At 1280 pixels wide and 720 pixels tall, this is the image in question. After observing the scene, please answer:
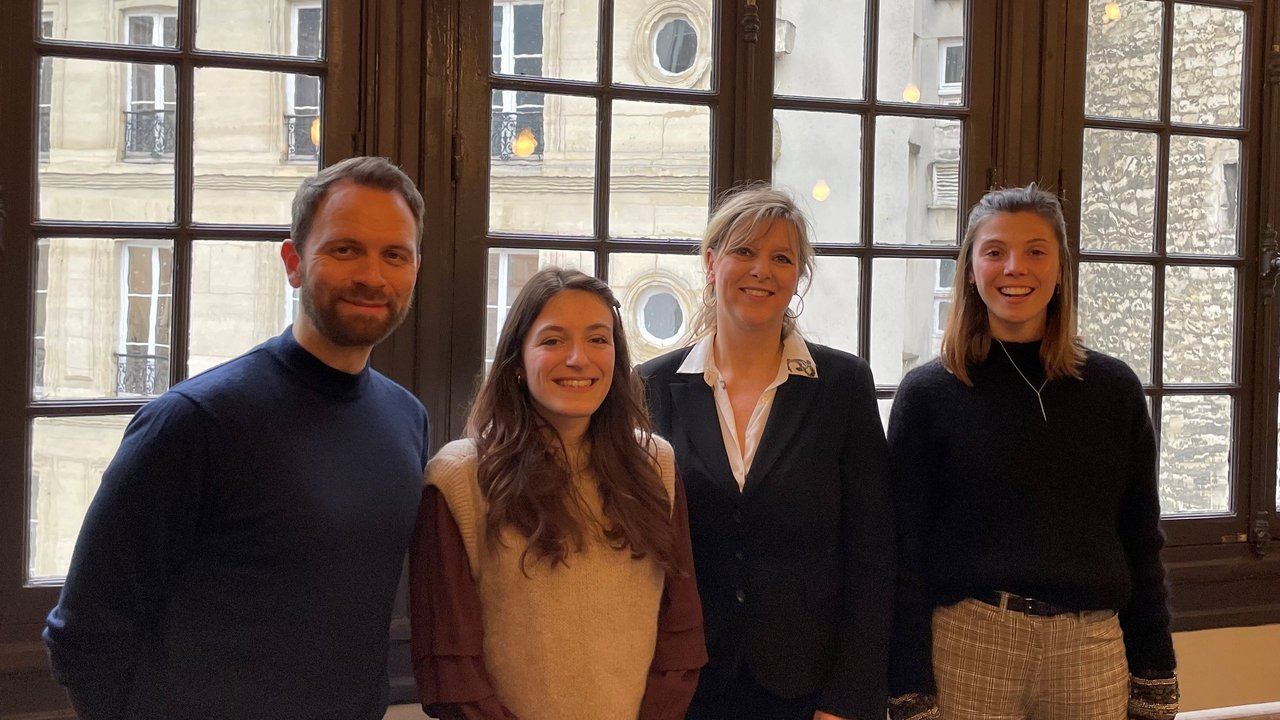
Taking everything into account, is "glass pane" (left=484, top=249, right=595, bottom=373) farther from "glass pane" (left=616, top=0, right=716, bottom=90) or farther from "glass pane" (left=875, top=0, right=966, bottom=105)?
"glass pane" (left=875, top=0, right=966, bottom=105)

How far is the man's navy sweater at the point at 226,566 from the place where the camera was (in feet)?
4.89

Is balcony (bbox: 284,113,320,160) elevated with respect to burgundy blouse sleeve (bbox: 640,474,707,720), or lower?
elevated

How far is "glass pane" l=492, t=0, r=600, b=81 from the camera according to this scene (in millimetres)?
2621

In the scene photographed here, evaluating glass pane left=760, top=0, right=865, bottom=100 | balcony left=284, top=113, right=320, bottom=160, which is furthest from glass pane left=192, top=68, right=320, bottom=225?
glass pane left=760, top=0, right=865, bottom=100

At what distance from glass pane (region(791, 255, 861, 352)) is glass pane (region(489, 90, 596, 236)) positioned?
630 millimetres

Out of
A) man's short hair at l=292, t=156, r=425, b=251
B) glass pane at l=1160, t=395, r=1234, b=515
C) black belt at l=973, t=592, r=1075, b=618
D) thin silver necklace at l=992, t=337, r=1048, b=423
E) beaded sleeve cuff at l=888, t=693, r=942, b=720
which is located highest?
man's short hair at l=292, t=156, r=425, b=251

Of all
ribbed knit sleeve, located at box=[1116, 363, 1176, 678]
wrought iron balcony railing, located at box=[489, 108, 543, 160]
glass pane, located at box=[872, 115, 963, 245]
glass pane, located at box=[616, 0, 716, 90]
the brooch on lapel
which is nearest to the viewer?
the brooch on lapel

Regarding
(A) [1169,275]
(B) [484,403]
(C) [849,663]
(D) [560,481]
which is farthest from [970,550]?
(A) [1169,275]

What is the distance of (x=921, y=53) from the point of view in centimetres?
299

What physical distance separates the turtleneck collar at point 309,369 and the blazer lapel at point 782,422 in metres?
0.73

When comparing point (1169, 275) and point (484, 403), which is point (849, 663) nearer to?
point (484, 403)

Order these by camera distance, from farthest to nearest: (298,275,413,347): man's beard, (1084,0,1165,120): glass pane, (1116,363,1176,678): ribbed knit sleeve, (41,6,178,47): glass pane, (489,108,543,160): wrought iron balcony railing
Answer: (1084,0,1165,120): glass pane < (489,108,543,160): wrought iron balcony railing < (41,6,178,47): glass pane < (1116,363,1176,678): ribbed knit sleeve < (298,275,413,347): man's beard

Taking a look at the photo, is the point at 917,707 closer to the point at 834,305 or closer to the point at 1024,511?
the point at 1024,511

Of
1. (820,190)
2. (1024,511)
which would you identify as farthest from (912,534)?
(820,190)
